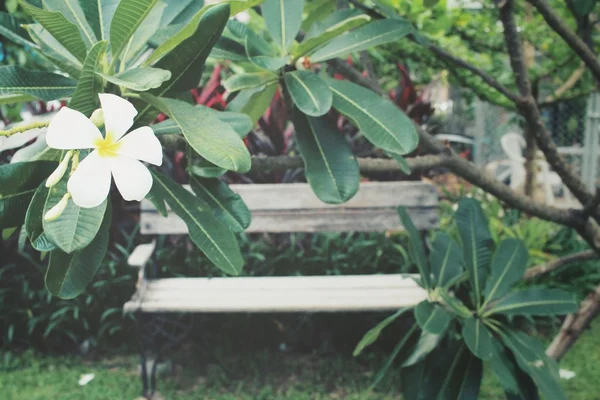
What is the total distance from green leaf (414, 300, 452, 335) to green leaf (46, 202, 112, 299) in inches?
36.0

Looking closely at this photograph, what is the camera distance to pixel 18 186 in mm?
635

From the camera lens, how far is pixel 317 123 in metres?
1.02

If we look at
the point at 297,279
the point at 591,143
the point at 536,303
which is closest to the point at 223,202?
the point at 536,303

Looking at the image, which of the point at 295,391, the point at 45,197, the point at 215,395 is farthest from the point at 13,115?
the point at 45,197

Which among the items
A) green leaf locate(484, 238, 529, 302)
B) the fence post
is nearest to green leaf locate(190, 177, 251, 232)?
green leaf locate(484, 238, 529, 302)

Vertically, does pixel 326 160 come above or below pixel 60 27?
below

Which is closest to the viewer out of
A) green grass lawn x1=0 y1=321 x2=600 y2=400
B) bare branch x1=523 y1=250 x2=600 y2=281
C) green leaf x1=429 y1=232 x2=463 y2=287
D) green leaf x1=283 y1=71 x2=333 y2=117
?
green leaf x1=283 y1=71 x2=333 y2=117

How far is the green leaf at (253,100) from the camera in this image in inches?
40.3

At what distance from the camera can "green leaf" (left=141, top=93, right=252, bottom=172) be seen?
1.82 ft

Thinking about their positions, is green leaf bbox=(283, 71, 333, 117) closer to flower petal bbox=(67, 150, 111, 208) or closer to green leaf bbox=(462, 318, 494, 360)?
flower petal bbox=(67, 150, 111, 208)

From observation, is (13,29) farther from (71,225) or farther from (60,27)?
(71,225)

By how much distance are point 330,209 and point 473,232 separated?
1.34 metres

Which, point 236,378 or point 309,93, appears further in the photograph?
point 236,378

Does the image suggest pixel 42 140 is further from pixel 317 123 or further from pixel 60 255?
pixel 317 123
